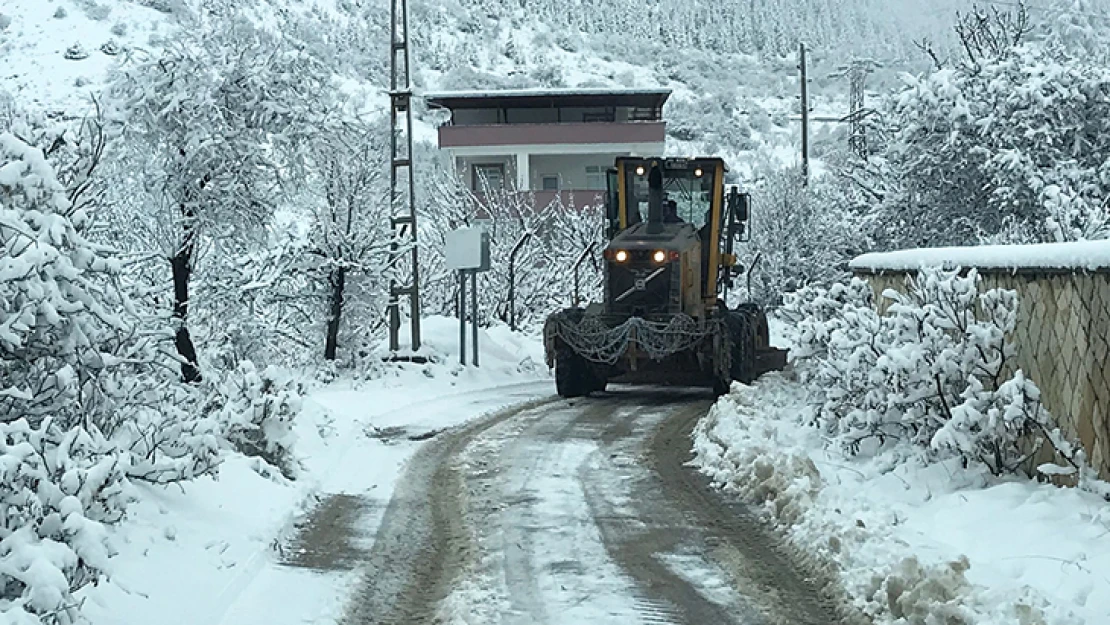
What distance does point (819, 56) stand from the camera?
10975 cm

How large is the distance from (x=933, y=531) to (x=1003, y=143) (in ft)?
45.7

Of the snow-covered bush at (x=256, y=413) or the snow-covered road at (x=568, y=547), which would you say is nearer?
the snow-covered road at (x=568, y=547)

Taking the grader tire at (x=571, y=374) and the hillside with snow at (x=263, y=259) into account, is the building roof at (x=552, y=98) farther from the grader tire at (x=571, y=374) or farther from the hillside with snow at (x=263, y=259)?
the grader tire at (x=571, y=374)

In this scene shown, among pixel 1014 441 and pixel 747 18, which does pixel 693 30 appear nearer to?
pixel 747 18

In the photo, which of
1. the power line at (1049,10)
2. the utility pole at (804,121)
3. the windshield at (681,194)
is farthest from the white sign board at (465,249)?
the utility pole at (804,121)

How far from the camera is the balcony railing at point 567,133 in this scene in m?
47.3

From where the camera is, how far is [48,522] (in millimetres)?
5703

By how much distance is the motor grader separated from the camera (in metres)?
17.8

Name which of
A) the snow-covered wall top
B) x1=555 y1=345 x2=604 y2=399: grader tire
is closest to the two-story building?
x1=555 y1=345 x2=604 y2=399: grader tire

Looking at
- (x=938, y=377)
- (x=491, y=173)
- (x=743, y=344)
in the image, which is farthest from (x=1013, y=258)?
(x=491, y=173)

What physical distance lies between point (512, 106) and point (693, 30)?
281ft

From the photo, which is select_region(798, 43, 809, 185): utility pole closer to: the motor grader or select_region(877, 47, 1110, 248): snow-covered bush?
select_region(877, 47, 1110, 248): snow-covered bush

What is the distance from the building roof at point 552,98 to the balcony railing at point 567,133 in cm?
167

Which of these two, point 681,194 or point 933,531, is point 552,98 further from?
point 933,531
